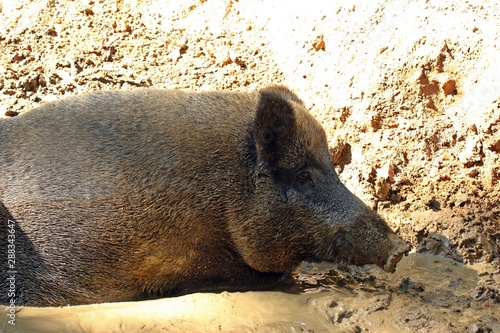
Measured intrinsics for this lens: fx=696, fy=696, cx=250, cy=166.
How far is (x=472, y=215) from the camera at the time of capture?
19.5 ft

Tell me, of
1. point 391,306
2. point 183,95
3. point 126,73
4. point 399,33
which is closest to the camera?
point 391,306

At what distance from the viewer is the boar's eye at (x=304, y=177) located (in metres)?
5.34

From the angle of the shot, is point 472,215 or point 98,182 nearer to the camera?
point 98,182

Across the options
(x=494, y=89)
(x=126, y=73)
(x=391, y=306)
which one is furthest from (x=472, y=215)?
(x=126, y=73)

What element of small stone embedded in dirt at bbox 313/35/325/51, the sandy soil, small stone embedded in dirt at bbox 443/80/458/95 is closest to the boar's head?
the sandy soil

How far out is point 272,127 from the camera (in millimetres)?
5223

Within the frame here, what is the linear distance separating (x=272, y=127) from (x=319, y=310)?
54.6 inches

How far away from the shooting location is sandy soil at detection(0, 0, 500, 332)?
6.01 m

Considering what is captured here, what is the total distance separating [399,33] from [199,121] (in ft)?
8.77

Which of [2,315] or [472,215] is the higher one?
[472,215]

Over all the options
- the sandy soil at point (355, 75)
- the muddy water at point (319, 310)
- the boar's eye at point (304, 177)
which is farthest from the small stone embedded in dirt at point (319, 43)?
the muddy water at point (319, 310)

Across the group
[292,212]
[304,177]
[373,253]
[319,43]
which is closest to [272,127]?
[304,177]

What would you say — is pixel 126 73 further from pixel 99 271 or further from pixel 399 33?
pixel 99 271

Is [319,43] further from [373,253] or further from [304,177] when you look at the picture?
[373,253]
